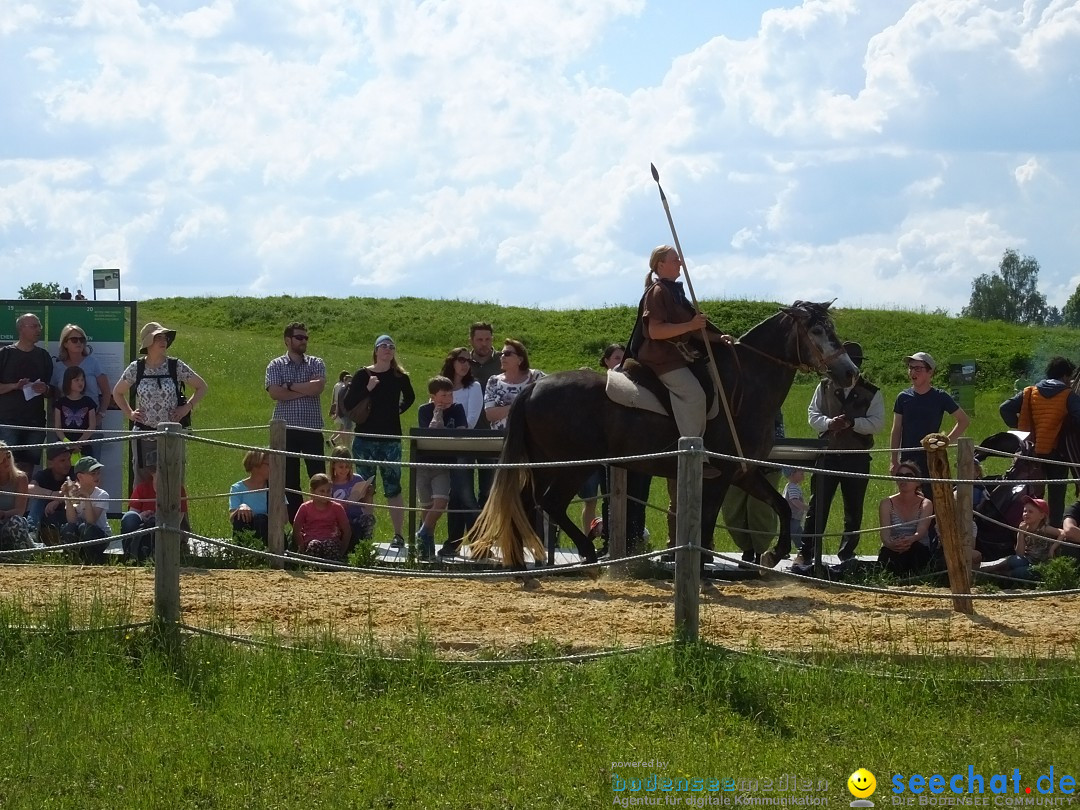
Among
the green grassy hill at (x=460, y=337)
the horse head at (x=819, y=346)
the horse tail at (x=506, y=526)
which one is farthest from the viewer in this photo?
the green grassy hill at (x=460, y=337)

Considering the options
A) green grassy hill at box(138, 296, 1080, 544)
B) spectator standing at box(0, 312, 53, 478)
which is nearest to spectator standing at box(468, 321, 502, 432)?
spectator standing at box(0, 312, 53, 478)

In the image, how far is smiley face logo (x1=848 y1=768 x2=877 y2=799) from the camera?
19.0 feet

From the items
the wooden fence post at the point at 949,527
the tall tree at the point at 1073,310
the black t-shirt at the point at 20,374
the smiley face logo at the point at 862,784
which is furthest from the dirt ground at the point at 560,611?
the tall tree at the point at 1073,310

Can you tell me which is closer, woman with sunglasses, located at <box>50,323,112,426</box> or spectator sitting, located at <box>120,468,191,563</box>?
spectator sitting, located at <box>120,468,191,563</box>

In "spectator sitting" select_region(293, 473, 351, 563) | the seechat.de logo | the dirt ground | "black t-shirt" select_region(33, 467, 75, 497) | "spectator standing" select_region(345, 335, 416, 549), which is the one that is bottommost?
the seechat.de logo

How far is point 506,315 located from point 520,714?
41549mm

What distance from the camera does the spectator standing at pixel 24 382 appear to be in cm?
1269

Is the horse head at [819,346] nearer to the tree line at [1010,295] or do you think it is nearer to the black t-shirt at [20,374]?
the black t-shirt at [20,374]

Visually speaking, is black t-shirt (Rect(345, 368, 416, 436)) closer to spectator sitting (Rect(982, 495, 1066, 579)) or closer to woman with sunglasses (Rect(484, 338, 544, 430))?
woman with sunglasses (Rect(484, 338, 544, 430))

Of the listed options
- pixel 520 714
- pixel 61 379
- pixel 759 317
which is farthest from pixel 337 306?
pixel 520 714

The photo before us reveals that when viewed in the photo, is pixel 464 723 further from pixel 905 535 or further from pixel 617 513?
pixel 905 535

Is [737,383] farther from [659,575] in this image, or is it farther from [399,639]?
[399,639]

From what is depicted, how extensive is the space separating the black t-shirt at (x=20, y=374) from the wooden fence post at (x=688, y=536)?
7.41 metres

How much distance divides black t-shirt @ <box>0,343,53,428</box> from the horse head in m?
6.74
